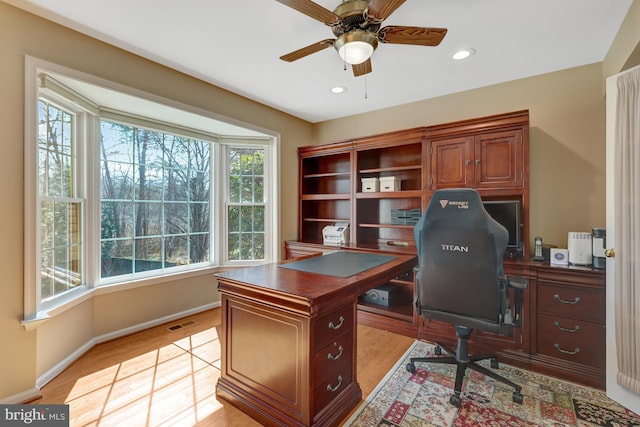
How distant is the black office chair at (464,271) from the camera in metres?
1.75

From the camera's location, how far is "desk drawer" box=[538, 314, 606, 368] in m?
1.97

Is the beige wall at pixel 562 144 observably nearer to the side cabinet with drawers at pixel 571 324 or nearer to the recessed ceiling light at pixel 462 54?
the side cabinet with drawers at pixel 571 324

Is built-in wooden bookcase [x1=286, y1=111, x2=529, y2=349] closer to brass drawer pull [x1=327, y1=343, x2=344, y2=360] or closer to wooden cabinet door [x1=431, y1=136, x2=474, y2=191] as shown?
wooden cabinet door [x1=431, y1=136, x2=474, y2=191]

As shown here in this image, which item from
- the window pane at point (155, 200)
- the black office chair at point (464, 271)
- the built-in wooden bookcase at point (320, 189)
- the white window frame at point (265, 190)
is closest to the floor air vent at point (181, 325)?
the window pane at point (155, 200)

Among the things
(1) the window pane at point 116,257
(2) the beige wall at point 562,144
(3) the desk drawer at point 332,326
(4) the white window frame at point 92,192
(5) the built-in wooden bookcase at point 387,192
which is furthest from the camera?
(5) the built-in wooden bookcase at point 387,192

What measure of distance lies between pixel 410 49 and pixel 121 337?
363 cm

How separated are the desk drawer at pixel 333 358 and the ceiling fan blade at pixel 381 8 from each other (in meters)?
1.79

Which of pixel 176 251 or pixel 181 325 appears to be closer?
pixel 181 325

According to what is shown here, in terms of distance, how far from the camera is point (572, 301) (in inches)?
80.0

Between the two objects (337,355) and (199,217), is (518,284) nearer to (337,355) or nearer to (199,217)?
(337,355)

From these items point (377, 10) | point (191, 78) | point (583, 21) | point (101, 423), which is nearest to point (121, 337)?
point (101, 423)

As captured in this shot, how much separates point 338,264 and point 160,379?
1.53 metres

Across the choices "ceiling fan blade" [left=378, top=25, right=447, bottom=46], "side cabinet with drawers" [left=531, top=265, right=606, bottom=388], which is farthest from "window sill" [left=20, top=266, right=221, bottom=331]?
"side cabinet with drawers" [left=531, top=265, right=606, bottom=388]

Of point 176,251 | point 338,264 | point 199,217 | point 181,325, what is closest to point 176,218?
point 199,217
